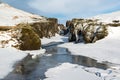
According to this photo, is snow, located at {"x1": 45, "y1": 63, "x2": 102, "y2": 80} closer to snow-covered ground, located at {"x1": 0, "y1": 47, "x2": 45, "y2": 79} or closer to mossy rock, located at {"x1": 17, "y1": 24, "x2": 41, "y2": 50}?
snow-covered ground, located at {"x1": 0, "y1": 47, "x2": 45, "y2": 79}

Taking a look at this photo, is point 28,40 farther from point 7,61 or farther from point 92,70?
point 92,70

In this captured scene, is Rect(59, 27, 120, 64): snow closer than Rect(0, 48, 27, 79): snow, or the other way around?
Rect(0, 48, 27, 79): snow

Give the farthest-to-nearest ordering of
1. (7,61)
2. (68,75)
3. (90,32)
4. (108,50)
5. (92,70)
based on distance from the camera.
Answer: (90,32) < (108,50) < (7,61) < (92,70) < (68,75)

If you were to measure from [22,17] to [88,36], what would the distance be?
33.9 m

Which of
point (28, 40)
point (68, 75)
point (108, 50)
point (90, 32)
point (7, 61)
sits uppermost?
point (90, 32)

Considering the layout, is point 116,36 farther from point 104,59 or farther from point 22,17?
point 22,17

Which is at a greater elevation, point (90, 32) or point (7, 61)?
point (90, 32)

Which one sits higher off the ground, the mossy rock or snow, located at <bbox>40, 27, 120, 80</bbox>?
the mossy rock

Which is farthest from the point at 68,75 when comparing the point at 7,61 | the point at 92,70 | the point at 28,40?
the point at 28,40

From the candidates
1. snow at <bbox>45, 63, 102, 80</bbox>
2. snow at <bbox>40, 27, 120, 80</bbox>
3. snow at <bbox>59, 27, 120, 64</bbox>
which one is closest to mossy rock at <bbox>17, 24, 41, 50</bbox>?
snow at <bbox>59, 27, 120, 64</bbox>

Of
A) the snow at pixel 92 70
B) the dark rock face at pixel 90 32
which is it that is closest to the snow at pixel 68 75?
the snow at pixel 92 70

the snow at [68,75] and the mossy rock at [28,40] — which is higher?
the mossy rock at [28,40]

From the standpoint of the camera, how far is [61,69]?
32.9 m

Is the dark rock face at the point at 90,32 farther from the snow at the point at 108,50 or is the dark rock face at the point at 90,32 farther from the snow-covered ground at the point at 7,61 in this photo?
the snow-covered ground at the point at 7,61
